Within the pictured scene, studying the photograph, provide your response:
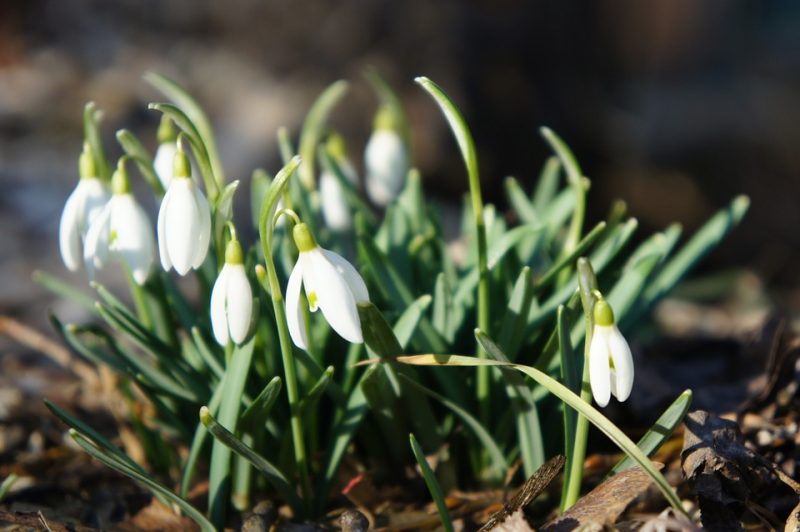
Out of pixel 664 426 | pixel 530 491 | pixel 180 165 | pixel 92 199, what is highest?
pixel 180 165

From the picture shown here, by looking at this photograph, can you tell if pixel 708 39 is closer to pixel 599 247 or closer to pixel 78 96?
pixel 78 96

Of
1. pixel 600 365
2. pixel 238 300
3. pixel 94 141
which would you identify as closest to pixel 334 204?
pixel 94 141

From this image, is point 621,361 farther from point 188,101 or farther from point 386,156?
point 188,101

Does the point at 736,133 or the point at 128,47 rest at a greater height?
the point at 128,47

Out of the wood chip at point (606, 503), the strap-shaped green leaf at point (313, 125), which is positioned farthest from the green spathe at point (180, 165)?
the wood chip at point (606, 503)

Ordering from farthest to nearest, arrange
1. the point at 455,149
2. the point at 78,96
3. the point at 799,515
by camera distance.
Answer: the point at 78,96
the point at 455,149
the point at 799,515

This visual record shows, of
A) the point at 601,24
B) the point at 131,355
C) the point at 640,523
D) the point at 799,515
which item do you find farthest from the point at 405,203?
the point at 601,24
